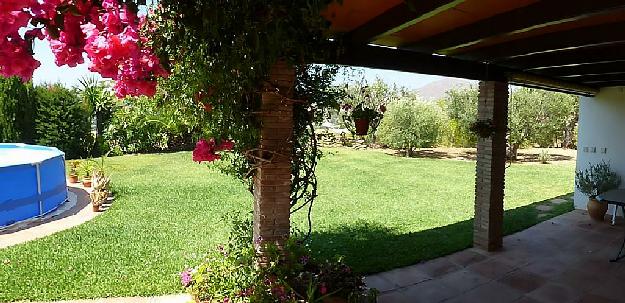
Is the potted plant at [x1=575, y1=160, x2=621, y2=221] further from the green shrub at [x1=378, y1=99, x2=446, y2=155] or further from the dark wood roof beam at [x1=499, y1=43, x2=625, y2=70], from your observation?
the green shrub at [x1=378, y1=99, x2=446, y2=155]

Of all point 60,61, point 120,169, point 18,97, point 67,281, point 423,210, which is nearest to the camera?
point 60,61

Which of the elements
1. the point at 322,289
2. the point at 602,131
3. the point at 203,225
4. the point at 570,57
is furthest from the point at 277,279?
the point at 602,131

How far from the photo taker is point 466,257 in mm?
5391

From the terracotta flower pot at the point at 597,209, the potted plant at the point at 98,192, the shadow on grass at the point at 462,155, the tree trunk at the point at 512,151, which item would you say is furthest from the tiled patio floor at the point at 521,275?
the shadow on grass at the point at 462,155

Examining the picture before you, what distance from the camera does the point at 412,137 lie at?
17.5 m

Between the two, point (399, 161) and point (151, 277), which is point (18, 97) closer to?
point (151, 277)

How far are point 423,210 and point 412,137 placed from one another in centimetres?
961

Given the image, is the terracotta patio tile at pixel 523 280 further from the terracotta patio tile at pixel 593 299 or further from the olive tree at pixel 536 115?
the olive tree at pixel 536 115

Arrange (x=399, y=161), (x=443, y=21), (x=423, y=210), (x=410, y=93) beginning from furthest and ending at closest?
(x=410, y=93) → (x=399, y=161) → (x=423, y=210) → (x=443, y=21)

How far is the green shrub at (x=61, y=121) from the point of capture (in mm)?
14289

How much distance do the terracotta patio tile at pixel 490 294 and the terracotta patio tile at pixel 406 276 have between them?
0.52 metres

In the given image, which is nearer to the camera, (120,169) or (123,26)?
(123,26)

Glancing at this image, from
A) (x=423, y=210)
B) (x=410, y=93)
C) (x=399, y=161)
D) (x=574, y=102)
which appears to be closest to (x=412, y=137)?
(x=399, y=161)

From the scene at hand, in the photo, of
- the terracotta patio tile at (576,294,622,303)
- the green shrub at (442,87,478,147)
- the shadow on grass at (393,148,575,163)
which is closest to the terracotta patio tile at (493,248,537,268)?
the terracotta patio tile at (576,294,622,303)
